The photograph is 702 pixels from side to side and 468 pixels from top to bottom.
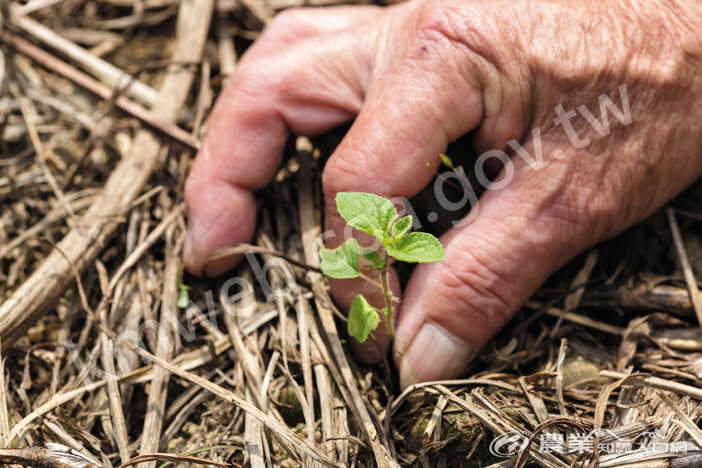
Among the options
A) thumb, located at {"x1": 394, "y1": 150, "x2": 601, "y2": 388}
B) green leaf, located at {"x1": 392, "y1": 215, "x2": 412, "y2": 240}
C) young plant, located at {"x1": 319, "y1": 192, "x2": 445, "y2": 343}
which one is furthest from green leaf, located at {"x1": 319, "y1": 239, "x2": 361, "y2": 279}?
thumb, located at {"x1": 394, "y1": 150, "x2": 601, "y2": 388}

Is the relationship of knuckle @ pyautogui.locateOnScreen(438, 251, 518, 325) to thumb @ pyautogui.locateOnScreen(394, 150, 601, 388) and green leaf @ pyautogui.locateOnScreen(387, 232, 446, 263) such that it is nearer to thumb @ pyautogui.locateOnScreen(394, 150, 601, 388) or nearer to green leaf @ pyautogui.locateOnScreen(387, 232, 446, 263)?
thumb @ pyautogui.locateOnScreen(394, 150, 601, 388)

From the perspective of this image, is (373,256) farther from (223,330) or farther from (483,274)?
(223,330)

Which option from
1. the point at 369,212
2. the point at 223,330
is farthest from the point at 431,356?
the point at 223,330

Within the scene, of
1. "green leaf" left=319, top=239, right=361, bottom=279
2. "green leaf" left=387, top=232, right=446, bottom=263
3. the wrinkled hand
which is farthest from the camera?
the wrinkled hand

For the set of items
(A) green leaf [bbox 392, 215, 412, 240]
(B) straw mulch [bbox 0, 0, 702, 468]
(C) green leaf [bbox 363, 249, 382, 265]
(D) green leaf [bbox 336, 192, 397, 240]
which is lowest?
(B) straw mulch [bbox 0, 0, 702, 468]

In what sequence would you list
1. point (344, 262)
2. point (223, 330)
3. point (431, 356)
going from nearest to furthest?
point (344, 262), point (431, 356), point (223, 330)

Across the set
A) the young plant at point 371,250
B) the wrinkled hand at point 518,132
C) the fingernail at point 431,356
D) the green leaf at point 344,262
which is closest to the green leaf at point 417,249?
the young plant at point 371,250

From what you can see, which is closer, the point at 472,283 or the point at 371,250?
the point at 371,250

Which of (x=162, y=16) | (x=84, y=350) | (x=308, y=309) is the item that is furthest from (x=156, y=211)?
(x=162, y=16)

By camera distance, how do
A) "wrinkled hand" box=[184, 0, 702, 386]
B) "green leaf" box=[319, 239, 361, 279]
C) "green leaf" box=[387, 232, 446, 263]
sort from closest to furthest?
"green leaf" box=[387, 232, 446, 263], "green leaf" box=[319, 239, 361, 279], "wrinkled hand" box=[184, 0, 702, 386]
